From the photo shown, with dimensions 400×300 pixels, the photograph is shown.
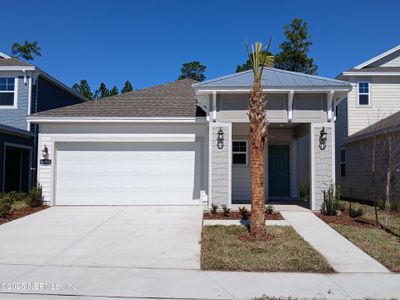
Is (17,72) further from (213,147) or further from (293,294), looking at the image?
(293,294)

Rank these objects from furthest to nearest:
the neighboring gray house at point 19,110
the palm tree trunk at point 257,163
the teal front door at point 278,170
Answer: the neighboring gray house at point 19,110 → the teal front door at point 278,170 → the palm tree trunk at point 257,163

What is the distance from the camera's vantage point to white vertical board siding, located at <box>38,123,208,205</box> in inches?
538

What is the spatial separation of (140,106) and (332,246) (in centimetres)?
890

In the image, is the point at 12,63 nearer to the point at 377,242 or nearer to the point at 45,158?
the point at 45,158

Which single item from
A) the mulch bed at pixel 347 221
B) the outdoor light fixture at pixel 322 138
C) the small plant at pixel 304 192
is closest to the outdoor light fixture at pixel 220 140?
the outdoor light fixture at pixel 322 138

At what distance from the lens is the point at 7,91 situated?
18.1 m

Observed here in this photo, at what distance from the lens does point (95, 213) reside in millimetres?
12180

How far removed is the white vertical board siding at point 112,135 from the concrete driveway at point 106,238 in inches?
53.6

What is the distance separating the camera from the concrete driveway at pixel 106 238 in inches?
287

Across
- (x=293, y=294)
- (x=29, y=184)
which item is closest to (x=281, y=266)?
(x=293, y=294)

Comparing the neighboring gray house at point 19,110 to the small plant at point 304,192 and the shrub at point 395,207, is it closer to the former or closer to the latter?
the small plant at point 304,192

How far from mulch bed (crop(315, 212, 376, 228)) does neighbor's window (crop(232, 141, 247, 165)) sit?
405 cm

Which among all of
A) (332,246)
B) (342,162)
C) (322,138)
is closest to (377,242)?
(332,246)

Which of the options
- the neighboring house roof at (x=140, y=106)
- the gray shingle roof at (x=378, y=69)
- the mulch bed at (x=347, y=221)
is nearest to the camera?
the mulch bed at (x=347, y=221)
